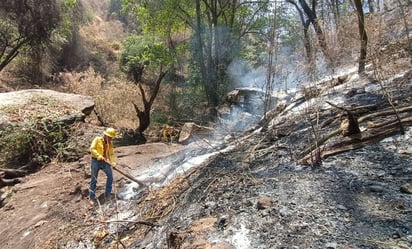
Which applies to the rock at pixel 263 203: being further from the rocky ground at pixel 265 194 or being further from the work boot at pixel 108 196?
the work boot at pixel 108 196

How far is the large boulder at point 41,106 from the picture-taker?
8.09m

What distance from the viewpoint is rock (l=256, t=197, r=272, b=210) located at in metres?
3.23

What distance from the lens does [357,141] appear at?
4.07m

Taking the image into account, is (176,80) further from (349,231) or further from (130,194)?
(349,231)

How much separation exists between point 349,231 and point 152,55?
386 inches

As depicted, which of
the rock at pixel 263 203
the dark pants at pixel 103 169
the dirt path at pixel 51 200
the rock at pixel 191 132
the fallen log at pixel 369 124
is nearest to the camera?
the rock at pixel 263 203

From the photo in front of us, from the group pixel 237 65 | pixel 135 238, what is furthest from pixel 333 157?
pixel 237 65

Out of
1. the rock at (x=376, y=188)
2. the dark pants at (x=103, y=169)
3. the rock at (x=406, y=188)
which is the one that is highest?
the rock at (x=406, y=188)

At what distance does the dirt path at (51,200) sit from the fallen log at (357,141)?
3540 mm

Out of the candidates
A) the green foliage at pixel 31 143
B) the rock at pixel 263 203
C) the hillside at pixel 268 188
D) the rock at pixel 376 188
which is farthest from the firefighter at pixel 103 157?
the rock at pixel 376 188

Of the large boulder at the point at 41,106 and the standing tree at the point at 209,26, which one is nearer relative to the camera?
the large boulder at the point at 41,106

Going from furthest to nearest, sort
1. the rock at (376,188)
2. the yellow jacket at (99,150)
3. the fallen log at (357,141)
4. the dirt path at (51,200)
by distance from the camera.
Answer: the yellow jacket at (99,150) → the dirt path at (51,200) → the fallen log at (357,141) → the rock at (376,188)

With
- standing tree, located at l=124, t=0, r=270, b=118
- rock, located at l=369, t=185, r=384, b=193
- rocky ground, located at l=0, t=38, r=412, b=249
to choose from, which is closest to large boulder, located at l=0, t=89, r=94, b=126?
rocky ground, located at l=0, t=38, r=412, b=249

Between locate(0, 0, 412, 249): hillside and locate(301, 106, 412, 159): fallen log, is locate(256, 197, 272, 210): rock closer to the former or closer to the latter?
locate(0, 0, 412, 249): hillside
